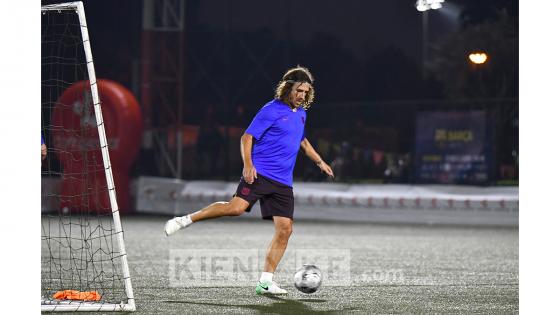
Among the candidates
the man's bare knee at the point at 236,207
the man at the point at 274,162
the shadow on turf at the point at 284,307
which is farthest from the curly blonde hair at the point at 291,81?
the shadow on turf at the point at 284,307

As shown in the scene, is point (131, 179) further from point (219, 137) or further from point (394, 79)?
point (394, 79)

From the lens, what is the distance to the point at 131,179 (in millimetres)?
22344

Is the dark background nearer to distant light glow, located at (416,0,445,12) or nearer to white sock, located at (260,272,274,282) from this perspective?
distant light glow, located at (416,0,445,12)

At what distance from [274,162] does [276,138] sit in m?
0.20

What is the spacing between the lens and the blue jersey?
782 cm

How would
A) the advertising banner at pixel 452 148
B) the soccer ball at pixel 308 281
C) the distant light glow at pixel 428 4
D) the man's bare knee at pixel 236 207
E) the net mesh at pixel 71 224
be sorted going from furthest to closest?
1. the advertising banner at pixel 452 148
2. the distant light glow at pixel 428 4
3. the net mesh at pixel 71 224
4. the man's bare knee at pixel 236 207
5. the soccer ball at pixel 308 281

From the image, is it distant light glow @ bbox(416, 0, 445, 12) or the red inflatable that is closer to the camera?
distant light glow @ bbox(416, 0, 445, 12)

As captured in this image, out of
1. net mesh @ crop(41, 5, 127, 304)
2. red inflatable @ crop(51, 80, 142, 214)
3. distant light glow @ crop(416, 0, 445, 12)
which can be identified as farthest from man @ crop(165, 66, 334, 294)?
red inflatable @ crop(51, 80, 142, 214)

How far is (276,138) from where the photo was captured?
788 centimetres

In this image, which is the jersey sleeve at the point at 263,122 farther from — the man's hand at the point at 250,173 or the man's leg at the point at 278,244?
the man's leg at the point at 278,244

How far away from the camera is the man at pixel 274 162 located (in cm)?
782

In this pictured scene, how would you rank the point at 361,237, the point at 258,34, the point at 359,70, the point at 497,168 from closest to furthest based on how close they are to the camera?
the point at 361,237 < the point at 497,168 < the point at 258,34 < the point at 359,70
